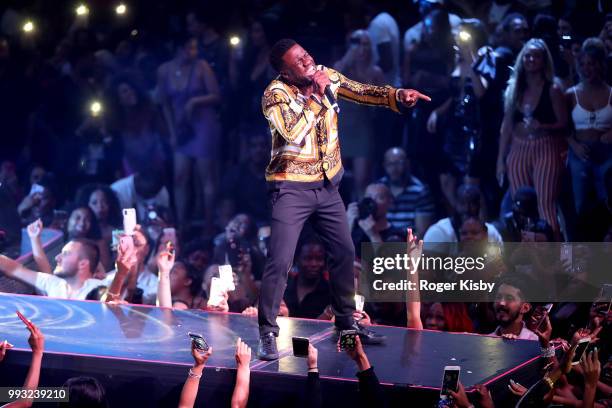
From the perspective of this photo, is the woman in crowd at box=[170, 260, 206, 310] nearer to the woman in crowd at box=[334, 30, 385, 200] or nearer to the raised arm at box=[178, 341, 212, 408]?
the woman in crowd at box=[334, 30, 385, 200]

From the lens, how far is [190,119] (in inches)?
316

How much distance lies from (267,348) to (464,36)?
12.4 feet

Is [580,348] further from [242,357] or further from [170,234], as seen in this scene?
[170,234]

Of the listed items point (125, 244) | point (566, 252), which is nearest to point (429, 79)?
point (566, 252)

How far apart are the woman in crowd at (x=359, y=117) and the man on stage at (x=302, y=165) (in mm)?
3129

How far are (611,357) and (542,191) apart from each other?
7.69ft

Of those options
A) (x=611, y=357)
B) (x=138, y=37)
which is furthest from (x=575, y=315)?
(x=138, y=37)

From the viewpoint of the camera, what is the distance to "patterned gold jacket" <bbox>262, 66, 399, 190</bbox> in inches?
148

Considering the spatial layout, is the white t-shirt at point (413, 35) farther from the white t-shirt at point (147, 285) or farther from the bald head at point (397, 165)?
the white t-shirt at point (147, 285)

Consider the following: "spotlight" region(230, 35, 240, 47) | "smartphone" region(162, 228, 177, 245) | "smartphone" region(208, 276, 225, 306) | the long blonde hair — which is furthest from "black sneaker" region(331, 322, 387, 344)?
"spotlight" region(230, 35, 240, 47)

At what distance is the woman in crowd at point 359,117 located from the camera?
721 cm

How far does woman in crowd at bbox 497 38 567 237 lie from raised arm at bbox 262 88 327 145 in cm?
310

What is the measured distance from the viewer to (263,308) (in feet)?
12.9

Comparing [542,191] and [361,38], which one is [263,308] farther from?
[361,38]
